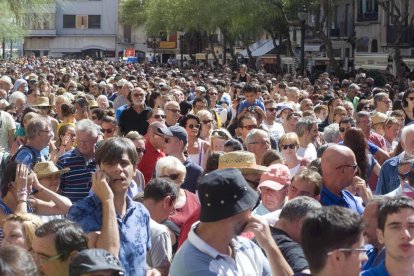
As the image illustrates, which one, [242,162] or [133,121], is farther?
[133,121]

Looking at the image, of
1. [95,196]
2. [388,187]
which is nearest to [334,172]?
[388,187]

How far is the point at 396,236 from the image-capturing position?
4.95 metres

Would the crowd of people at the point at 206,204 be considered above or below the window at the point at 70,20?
below

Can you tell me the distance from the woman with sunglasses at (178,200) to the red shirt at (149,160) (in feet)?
5.62

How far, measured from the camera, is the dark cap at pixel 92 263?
14.2 ft

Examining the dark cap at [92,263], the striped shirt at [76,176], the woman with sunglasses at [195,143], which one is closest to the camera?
the dark cap at [92,263]

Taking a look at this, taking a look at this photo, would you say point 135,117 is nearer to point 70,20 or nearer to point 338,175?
point 338,175

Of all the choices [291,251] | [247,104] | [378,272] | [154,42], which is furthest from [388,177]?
[154,42]

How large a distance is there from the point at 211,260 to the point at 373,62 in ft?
132

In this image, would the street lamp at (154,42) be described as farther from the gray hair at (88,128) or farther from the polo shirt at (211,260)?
the polo shirt at (211,260)

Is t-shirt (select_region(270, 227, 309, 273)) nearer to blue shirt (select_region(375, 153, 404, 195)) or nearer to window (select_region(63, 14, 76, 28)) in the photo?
blue shirt (select_region(375, 153, 404, 195))

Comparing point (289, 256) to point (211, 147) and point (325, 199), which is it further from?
point (211, 147)

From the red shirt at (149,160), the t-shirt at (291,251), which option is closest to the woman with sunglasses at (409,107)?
the red shirt at (149,160)

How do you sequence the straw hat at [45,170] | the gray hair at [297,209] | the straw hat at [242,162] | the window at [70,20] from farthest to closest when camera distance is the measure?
the window at [70,20], the straw hat at [45,170], the straw hat at [242,162], the gray hair at [297,209]
